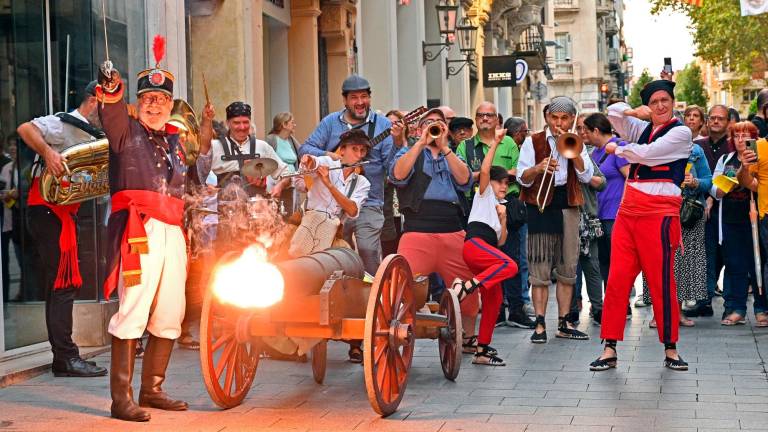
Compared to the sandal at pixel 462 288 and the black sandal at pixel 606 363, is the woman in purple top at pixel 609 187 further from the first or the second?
the sandal at pixel 462 288

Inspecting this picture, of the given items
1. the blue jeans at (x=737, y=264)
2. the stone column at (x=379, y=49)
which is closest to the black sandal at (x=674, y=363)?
the blue jeans at (x=737, y=264)

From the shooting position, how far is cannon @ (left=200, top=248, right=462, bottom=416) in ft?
24.2

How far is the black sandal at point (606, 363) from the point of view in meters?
9.27

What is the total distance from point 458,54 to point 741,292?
19.2 meters

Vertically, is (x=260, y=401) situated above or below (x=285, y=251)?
below

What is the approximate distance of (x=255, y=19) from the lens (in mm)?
15234

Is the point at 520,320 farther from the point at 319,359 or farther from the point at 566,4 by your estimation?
the point at 566,4

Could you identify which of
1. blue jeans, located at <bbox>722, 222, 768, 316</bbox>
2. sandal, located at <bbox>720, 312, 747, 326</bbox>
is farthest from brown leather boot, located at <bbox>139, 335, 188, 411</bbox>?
blue jeans, located at <bbox>722, 222, 768, 316</bbox>

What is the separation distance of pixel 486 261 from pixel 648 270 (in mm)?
1164

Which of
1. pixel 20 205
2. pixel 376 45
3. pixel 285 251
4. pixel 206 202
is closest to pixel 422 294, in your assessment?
pixel 285 251

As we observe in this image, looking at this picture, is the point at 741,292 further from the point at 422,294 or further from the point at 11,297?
the point at 11,297

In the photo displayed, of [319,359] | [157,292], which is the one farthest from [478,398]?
[157,292]

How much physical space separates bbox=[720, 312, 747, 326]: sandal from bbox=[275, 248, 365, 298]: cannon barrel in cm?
481

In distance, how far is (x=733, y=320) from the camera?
12.2 metres
